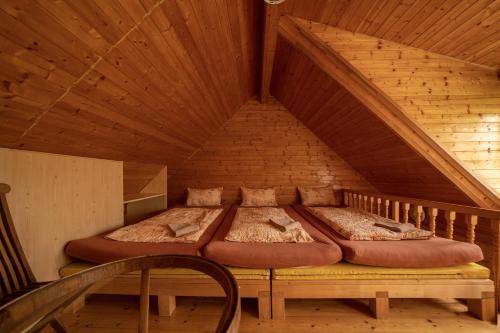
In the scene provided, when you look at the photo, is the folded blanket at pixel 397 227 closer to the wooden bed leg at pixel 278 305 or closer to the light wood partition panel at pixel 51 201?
the wooden bed leg at pixel 278 305

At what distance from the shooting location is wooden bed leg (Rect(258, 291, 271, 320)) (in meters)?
1.55

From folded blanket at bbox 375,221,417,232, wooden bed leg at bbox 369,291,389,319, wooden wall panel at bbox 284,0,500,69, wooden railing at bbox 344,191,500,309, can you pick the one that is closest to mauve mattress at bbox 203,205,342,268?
wooden bed leg at bbox 369,291,389,319

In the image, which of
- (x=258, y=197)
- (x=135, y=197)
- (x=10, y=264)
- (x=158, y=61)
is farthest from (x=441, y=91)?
(x=135, y=197)

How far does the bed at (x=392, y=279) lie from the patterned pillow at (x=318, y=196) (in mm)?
2149

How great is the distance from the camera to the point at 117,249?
1.58 m

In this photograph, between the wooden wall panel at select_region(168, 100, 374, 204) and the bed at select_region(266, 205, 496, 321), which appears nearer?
the bed at select_region(266, 205, 496, 321)

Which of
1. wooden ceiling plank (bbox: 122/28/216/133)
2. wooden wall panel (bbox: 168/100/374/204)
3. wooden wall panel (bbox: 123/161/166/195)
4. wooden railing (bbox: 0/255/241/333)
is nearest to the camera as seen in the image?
wooden railing (bbox: 0/255/241/333)

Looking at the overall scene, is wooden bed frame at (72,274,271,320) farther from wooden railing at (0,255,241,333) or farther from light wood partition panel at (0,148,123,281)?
wooden railing at (0,255,241,333)

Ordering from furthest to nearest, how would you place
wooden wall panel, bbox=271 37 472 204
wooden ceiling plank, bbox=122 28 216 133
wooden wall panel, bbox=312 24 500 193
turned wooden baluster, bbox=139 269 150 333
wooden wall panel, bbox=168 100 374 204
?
wooden wall panel, bbox=168 100 374 204 → wooden wall panel, bbox=271 37 472 204 → wooden wall panel, bbox=312 24 500 193 → wooden ceiling plank, bbox=122 28 216 133 → turned wooden baluster, bbox=139 269 150 333

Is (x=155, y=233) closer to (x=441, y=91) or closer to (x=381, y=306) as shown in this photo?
(x=381, y=306)

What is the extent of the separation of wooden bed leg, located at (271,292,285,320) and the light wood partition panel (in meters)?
1.59

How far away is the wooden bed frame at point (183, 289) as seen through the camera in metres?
1.55

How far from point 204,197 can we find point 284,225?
7.06 ft

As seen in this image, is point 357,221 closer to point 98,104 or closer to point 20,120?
point 98,104
